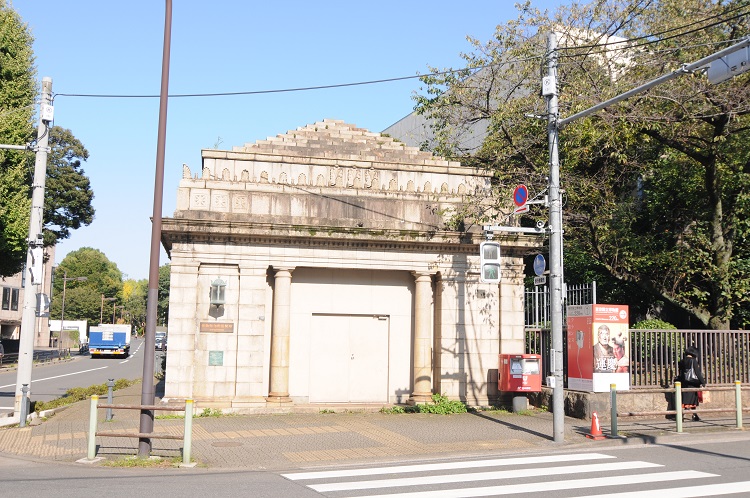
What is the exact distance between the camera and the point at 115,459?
39.5 feet

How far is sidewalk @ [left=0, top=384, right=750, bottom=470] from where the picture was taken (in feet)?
41.7

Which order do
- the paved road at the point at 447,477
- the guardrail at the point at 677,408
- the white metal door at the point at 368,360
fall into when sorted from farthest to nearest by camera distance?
the white metal door at the point at 368,360 → the guardrail at the point at 677,408 → the paved road at the point at 447,477

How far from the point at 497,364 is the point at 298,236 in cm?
653

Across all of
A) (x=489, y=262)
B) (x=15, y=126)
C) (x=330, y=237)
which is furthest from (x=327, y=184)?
(x=15, y=126)

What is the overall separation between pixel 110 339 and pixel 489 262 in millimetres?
55413

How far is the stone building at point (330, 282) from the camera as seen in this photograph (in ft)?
58.4

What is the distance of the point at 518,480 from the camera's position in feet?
35.1

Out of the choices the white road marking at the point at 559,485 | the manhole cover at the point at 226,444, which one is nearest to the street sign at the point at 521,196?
the white road marking at the point at 559,485

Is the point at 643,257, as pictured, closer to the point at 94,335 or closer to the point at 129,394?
the point at 129,394

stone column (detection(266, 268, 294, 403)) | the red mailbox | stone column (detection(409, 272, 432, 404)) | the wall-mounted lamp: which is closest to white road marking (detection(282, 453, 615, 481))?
the red mailbox

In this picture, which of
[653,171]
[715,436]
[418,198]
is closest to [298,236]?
[418,198]

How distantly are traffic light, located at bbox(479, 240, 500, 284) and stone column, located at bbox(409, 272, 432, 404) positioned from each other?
3.94 m

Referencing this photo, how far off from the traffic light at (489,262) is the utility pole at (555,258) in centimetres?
119

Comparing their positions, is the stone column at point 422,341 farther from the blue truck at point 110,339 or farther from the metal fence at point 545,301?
the blue truck at point 110,339
